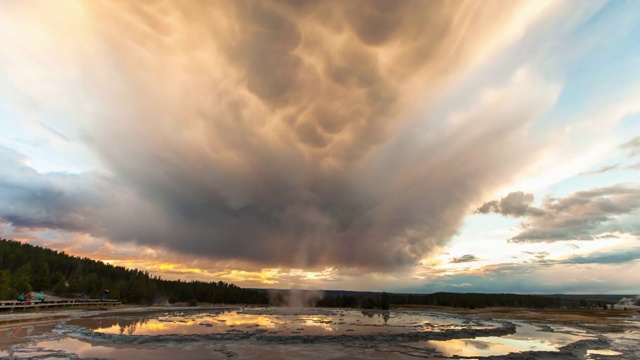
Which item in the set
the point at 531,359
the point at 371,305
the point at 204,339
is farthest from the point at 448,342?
the point at 371,305

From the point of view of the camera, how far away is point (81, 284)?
106 metres

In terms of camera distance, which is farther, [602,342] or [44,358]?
[602,342]

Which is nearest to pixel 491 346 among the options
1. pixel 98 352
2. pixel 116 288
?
pixel 98 352

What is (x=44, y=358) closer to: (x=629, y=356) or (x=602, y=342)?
(x=629, y=356)

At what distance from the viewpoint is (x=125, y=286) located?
10431cm

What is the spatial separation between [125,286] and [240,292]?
6084 cm

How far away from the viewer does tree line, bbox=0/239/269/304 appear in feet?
273

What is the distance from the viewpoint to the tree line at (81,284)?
273 feet

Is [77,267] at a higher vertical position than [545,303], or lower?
higher

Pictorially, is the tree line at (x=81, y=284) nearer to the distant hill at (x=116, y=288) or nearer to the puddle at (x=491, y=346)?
the distant hill at (x=116, y=288)

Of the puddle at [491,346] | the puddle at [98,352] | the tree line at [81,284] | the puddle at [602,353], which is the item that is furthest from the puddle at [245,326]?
the tree line at [81,284]

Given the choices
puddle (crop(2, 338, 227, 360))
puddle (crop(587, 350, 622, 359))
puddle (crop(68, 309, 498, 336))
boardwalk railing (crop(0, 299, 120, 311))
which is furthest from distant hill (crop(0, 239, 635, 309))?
puddle (crop(587, 350, 622, 359))

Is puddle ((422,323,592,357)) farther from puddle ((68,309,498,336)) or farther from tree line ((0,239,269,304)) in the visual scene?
tree line ((0,239,269,304))

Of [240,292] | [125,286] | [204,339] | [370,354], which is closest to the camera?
[370,354]
